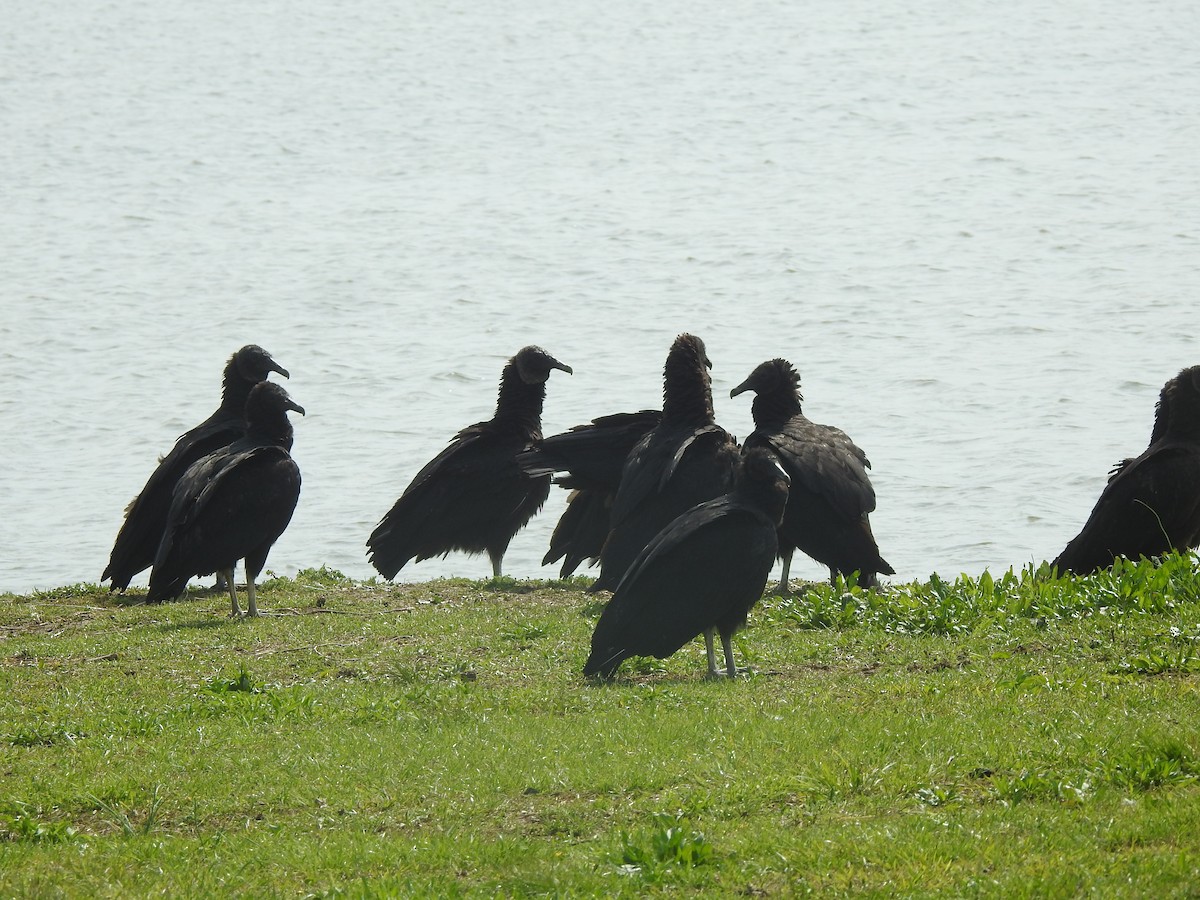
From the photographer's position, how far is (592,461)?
453 inches

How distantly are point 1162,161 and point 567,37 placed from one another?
16892mm

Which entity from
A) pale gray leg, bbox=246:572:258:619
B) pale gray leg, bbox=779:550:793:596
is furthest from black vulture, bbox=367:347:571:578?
pale gray leg, bbox=779:550:793:596

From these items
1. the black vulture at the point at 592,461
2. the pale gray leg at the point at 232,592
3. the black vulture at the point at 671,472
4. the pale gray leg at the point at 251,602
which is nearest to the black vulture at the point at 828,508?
the black vulture at the point at 671,472

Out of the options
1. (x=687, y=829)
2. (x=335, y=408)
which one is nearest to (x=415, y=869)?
(x=687, y=829)

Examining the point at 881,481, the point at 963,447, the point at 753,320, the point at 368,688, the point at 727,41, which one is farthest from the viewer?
the point at 727,41

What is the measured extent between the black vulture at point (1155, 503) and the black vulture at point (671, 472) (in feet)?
8.17

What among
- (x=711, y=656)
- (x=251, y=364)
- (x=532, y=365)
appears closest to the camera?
(x=711, y=656)

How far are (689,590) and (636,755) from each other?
1.66m

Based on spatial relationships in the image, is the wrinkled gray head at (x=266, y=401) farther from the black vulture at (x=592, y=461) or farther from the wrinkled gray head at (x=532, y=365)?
the wrinkled gray head at (x=532, y=365)

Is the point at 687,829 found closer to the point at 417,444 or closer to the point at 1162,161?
the point at 417,444

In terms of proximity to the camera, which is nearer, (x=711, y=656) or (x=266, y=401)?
(x=711, y=656)

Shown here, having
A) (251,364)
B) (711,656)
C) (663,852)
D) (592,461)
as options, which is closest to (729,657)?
(711,656)

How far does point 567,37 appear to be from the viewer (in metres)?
42.6

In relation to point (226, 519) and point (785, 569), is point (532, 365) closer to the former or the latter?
point (785, 569)
